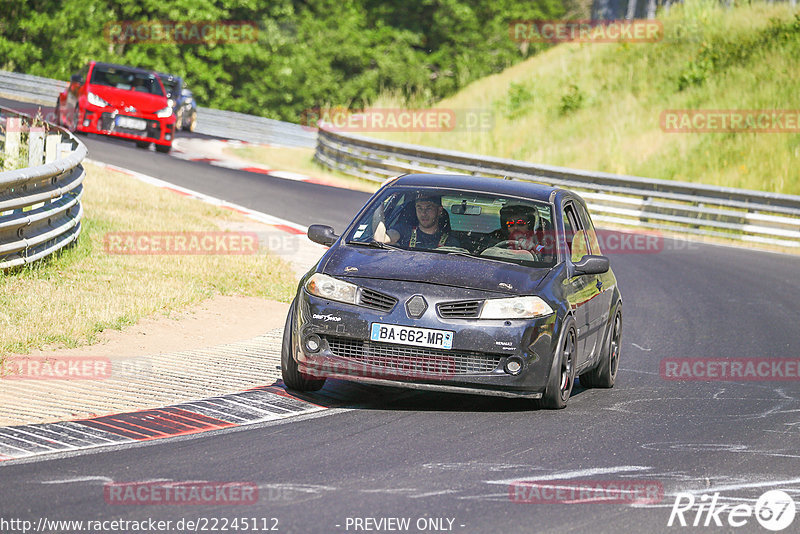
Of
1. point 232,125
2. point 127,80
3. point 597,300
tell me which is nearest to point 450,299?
point 597,300

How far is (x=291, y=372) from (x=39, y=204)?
17.0ft

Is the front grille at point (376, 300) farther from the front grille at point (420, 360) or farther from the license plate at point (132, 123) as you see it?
the license plate at point (132, 123)

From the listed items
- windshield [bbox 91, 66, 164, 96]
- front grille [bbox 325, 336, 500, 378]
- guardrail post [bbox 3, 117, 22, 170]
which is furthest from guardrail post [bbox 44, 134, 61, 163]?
windshield [bbox 91, 66, 164, 96]

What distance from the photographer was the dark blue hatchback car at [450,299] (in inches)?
305

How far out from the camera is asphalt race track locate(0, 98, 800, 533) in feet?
18.2

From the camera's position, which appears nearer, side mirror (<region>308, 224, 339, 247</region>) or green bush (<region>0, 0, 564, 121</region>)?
side mirror (<region>308, 224, 339, 247</region>)

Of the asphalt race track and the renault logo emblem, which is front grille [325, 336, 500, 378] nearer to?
the renault logo emblem

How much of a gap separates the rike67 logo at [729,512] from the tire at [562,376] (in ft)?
6.25

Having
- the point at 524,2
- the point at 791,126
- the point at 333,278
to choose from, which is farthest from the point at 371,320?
the point at 524,2

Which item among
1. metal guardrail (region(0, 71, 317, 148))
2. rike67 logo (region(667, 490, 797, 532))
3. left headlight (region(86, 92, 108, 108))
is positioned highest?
rike67 logo (region(667, 490, 797, 532))

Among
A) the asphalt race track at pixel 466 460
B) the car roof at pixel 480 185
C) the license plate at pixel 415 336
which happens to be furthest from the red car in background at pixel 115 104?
the license plate at pixel 415 336

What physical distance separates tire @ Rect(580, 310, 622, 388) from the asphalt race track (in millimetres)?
116

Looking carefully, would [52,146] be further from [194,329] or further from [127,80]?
[127,80]

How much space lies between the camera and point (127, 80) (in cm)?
2784
